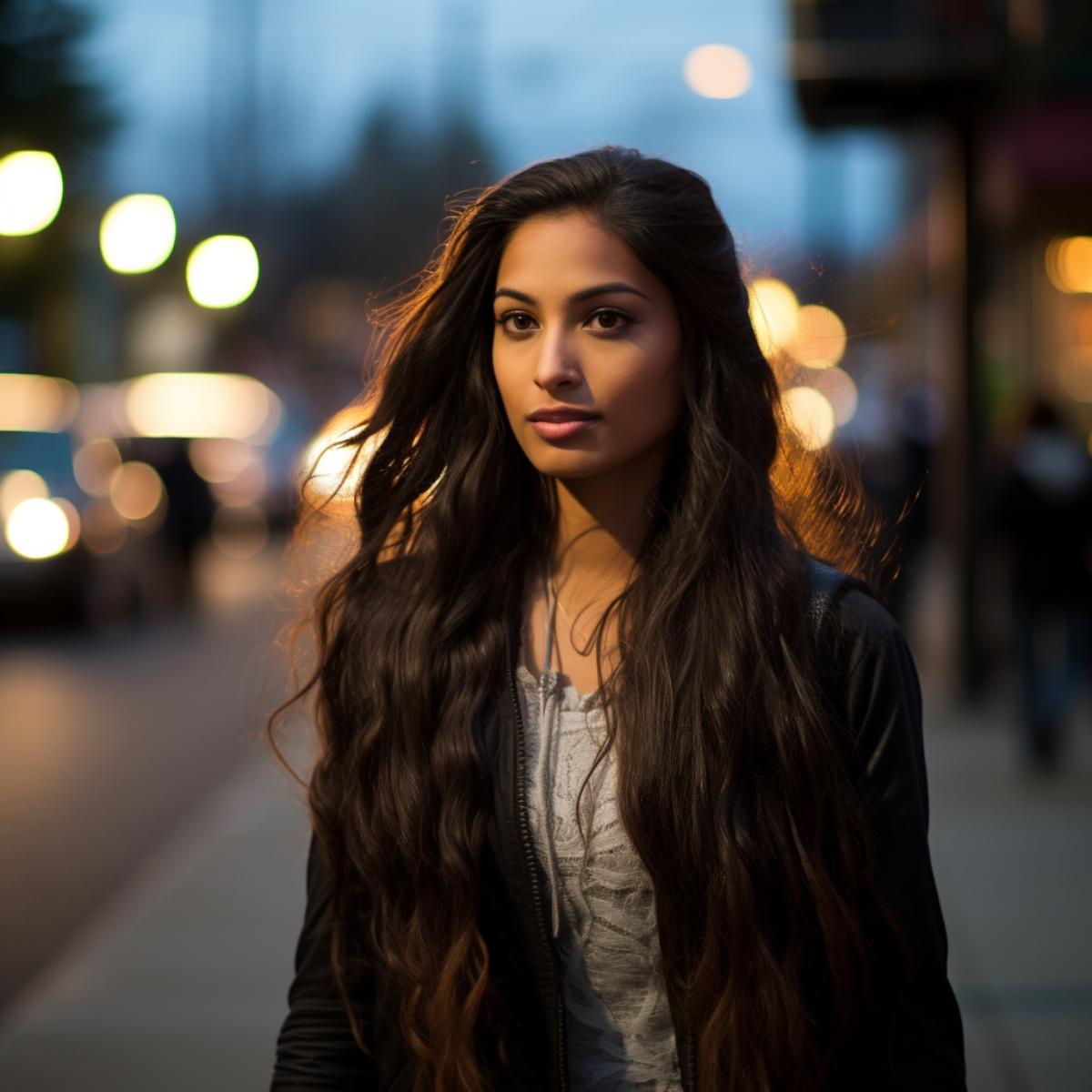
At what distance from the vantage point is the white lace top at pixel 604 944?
2.30 m

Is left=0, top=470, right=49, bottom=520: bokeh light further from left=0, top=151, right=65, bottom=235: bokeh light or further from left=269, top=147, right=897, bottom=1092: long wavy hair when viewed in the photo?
left=269, top=147, right=897, bottom=1092: long wavy hair

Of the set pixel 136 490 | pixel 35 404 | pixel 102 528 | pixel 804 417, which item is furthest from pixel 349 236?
pixel 804 417

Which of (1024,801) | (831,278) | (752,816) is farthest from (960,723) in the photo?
(752,816)

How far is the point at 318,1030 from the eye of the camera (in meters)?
2.40

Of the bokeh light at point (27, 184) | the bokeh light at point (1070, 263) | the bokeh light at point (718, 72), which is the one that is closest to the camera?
the bokeh light at point (27, 184)

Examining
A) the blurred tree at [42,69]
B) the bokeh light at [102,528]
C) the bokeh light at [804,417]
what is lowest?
the bokeh light at [102,528]

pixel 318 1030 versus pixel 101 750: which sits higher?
pixel 318 1030

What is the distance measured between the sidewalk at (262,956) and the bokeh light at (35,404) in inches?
330

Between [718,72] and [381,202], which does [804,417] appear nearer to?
[718,72]

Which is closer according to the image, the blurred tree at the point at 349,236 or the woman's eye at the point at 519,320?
the woman's eye at the point at 519,320

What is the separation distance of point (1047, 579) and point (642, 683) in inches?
297

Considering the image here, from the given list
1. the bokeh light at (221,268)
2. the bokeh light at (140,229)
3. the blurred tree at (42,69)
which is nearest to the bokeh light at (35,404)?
the blurred tree at (42,69)

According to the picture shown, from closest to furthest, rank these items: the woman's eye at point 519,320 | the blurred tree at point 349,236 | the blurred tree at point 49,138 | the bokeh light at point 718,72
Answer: the woman's eye at point 519,320 < the blurred tree at point 49,138 < the bokeh light at point 718,72 < the blurred tree at point 349,236

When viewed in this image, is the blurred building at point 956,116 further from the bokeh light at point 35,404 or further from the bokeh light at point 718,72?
the bokeh light at point 718,72
